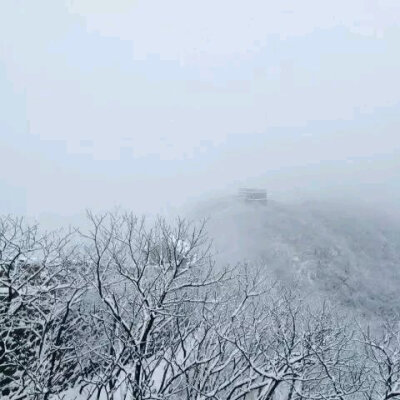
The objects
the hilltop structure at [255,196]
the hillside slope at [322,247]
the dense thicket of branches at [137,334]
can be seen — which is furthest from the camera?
the hilltop structure at [255,196]

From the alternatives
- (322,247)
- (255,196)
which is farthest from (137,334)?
(255,196)

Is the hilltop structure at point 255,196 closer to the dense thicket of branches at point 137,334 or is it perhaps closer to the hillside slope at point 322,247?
the hillside slope at point 322,247

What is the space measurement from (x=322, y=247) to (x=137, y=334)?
139ft

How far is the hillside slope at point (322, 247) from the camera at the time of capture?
36844 mm

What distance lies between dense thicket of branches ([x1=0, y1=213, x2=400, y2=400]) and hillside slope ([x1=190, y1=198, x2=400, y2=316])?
2083cm

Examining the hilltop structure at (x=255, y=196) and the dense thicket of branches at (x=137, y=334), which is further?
the hilltop structure at (x=255, y=196)

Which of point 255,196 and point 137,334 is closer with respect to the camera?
point 137,334

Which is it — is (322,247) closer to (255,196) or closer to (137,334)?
(255,196)

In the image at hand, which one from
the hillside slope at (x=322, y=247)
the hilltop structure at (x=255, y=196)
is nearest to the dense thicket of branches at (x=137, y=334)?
the hillside slope at (x=322, y=247)

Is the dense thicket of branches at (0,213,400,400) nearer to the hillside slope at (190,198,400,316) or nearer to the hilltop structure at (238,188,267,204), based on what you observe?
the hillside slope at (190,198,400,316)

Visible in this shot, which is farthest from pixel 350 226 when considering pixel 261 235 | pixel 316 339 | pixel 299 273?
pixel 316 339

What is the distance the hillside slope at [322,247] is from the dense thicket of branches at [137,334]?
20.8 metres

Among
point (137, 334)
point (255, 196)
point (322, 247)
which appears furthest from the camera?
point (255, 196)

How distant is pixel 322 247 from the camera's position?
45.3 meters
